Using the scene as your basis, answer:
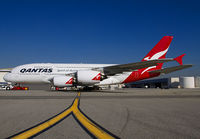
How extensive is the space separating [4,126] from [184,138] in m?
3.59

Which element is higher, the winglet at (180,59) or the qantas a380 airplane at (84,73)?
the winglet at (180,59)

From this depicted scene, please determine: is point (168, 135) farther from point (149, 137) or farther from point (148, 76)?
point (148, 76)

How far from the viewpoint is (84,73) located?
18.5 m

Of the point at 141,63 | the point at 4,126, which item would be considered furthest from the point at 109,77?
the point at 4,126

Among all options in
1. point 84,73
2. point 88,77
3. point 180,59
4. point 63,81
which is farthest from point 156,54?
point 63,81

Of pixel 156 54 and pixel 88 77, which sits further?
pixel 156 54

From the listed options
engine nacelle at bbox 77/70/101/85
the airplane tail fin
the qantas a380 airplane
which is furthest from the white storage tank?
engine nacelle at bbox 77/70/101/85

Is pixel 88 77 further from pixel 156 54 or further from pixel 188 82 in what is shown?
pixel 188 82

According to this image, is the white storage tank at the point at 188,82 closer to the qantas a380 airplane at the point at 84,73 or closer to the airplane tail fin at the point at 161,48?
the qantas a380 airplane at the point at 84,73

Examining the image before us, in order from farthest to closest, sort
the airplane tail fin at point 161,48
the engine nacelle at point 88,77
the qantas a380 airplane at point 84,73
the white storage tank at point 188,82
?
the white storage tank at point 188,82 → the airplane tail fin at point 161,48 → the qantas a380 airplane at point 84,73 → the engine nacelle at point 88,77

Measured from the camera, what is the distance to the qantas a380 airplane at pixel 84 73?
61.0 feet

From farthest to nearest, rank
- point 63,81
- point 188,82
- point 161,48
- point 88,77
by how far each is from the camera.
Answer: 1. point 188,82
2. point 161,48
3. point 63,81
4. point 88,77

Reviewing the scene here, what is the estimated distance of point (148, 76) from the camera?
22344 mm

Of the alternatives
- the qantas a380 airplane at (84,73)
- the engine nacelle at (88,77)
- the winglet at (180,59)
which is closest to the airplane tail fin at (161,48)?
the qantas a380 airplane at (84,73)
